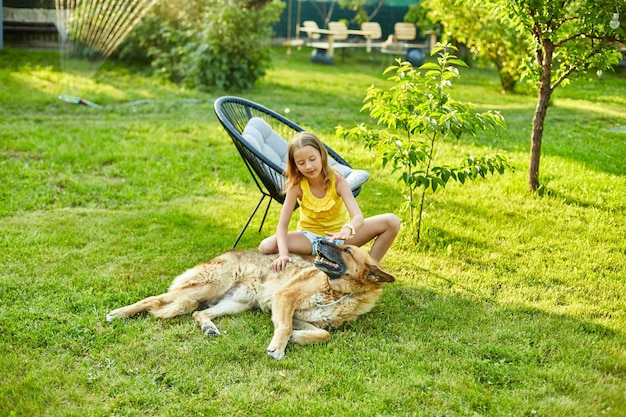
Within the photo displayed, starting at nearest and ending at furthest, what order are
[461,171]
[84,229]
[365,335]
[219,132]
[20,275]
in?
[365,335], [20,275], [461,171], [84,229], [219,132]

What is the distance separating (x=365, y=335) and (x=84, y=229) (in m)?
2.71

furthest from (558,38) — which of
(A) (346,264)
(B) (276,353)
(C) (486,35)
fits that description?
(C) (486,35)

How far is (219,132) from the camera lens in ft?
27.8

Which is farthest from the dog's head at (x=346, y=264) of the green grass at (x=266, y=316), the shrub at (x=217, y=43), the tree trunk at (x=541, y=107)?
the shrub at (x=217, y=43)

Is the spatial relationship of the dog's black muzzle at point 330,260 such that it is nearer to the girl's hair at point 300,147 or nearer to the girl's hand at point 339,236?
the girl's hand at point 339,236

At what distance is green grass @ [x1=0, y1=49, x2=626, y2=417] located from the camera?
3.11 meters

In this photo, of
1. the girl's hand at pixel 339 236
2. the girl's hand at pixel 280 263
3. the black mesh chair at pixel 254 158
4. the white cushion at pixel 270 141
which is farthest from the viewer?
the white cushion at pixel 270 141

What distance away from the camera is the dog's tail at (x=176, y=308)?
385cm

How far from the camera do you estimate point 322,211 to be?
13.9 ft

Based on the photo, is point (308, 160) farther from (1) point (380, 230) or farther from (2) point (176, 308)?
(2) point (176, 308)

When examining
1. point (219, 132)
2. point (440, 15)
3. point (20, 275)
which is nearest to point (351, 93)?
point (440, 15)

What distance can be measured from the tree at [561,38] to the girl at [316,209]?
2.48 m

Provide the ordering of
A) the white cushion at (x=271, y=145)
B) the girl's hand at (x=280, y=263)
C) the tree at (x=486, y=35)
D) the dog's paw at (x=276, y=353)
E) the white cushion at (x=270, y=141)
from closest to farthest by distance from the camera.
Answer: the dog's paw at (x=276, y=353) → the girl's hand at (x=280, y=263) → the white cushion at (x=271, y=145) → the white cushion at (x=270, y=141) → the tree at (x=486, y=35)

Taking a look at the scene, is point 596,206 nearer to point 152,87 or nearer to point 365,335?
point 365,335
